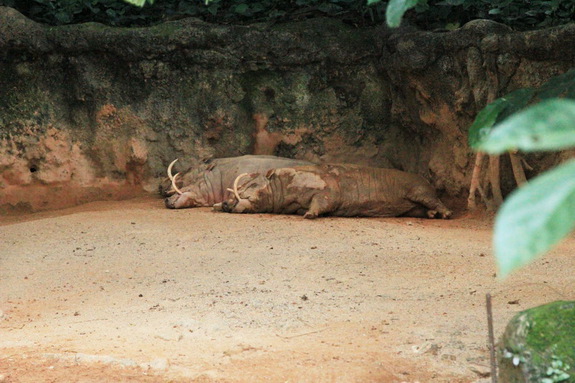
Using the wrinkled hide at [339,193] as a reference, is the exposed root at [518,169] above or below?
above

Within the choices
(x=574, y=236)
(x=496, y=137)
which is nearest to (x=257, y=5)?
(x=574, y=236)

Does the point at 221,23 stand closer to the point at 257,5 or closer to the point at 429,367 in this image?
the point at 257,5

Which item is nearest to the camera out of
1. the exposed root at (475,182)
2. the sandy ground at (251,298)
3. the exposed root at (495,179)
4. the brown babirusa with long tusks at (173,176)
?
the sandy ground at (251,298)

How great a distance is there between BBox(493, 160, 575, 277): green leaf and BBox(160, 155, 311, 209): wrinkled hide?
6709 mm

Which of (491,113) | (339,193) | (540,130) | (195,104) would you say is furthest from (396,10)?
(195,104)

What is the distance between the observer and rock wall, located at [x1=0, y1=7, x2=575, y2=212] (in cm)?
729

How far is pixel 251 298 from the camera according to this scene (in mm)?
3926

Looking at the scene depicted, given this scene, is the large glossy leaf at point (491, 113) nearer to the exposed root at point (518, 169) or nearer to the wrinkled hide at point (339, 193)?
the exposed root at point (518, 169)

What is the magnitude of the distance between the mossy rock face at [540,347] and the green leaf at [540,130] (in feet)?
4.42

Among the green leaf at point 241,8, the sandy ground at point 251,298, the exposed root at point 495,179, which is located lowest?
the sandy ground at point 251,298

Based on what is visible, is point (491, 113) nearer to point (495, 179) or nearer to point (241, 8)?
point (495, 179)

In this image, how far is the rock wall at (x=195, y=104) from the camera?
7.29 m

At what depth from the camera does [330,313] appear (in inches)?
144

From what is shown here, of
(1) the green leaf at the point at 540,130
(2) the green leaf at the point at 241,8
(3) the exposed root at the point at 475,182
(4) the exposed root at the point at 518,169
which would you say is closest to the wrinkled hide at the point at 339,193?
(3) the exposed root at the point at 475,182
